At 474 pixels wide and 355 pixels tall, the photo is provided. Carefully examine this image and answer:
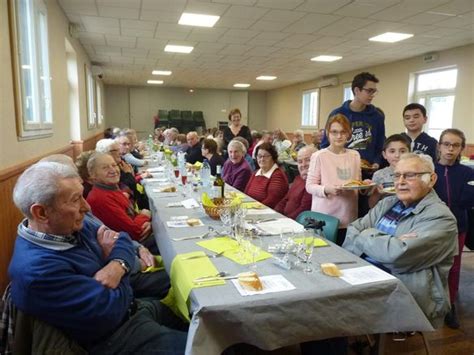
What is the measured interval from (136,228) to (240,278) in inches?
54.2

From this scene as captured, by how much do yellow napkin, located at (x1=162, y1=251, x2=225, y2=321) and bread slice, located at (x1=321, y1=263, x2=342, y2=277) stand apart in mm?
446

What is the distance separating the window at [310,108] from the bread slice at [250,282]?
11930 mm

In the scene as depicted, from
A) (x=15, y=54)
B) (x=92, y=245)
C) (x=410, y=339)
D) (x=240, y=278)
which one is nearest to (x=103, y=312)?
(x=92, y=245)

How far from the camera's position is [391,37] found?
6.59m

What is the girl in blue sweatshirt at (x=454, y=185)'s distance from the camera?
258cm

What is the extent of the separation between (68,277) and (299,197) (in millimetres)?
2104

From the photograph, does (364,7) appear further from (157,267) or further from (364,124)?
(157,267)

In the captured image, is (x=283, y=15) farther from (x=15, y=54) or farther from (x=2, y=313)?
(x=2, y=313)

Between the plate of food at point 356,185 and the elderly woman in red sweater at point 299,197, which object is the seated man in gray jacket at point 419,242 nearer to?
the plate of food at point 356,185

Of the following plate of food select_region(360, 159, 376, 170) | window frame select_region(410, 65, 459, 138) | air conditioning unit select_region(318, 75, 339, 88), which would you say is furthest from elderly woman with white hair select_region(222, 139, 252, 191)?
air conditioning unit select_region(318, 75, 339, 88)

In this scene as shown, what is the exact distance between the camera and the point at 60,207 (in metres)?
1.31

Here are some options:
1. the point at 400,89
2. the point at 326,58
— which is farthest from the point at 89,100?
the point at 400,89

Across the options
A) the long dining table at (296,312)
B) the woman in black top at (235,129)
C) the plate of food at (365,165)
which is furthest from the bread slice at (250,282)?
the woman in black top at (235,129)

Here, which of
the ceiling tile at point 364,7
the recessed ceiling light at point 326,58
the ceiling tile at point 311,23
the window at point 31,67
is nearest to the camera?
the window at point 31,67
